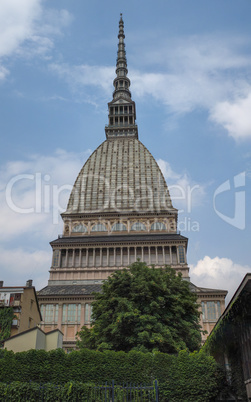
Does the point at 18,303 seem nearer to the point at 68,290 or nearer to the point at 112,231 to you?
the point at 68,290

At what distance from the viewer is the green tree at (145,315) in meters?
29.1

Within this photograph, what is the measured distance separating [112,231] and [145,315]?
5000 centimetres

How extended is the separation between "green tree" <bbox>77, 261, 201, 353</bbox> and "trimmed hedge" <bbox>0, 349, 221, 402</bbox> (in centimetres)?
467

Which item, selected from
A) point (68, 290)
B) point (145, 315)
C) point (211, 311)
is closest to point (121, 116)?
point (68, 290)

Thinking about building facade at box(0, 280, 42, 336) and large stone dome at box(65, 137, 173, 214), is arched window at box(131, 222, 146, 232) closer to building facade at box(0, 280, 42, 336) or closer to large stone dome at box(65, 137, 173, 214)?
large stone dome at box(65, 137, 173, 214)

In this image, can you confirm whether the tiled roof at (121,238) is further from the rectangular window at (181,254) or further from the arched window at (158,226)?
the arched window at (158,226)

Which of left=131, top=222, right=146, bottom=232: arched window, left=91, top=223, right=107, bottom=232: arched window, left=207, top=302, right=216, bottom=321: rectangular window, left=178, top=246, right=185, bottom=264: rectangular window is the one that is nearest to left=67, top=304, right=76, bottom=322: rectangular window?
left=91, top=223, right=107, bottom=232: arched window

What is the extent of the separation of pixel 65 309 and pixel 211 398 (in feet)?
141

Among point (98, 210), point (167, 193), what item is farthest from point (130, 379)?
point (167, 193)

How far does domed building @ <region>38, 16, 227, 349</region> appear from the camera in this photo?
6241 centimetres

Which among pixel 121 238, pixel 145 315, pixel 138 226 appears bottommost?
pixel 145 315

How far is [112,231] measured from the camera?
79.3m

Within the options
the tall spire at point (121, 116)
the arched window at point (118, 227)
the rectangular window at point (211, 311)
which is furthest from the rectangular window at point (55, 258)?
the tall spire at point (121, 116)

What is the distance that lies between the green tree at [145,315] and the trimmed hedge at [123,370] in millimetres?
4668
